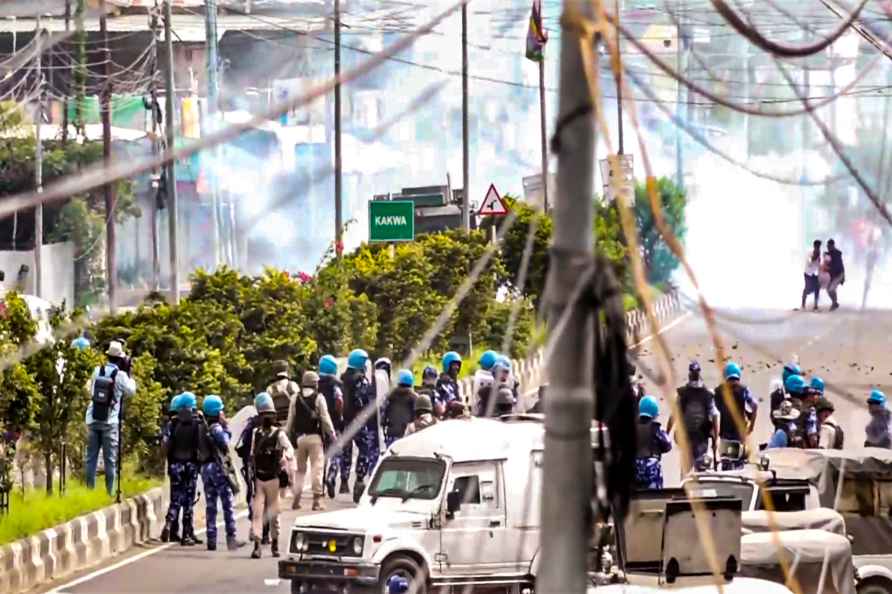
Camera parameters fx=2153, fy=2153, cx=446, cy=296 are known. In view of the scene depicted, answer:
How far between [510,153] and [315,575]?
7930 cm

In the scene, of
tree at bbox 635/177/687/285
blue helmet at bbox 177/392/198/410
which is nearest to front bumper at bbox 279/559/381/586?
blue helmet at bbox 177/392/198/410

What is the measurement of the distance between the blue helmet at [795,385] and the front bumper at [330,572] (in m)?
6.71

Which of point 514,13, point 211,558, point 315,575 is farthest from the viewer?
point 514,13

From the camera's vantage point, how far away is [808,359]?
43594mm

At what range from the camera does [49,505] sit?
1958 centimetres

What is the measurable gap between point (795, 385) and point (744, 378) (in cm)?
1812

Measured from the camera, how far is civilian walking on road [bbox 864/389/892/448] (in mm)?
20672

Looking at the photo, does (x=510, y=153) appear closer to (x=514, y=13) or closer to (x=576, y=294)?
(x=514, y=13)

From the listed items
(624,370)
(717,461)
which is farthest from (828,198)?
(624,370)

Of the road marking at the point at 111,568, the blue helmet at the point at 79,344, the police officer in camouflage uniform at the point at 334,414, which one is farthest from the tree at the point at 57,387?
the police officer in camouflage uniform at the point at 334,414

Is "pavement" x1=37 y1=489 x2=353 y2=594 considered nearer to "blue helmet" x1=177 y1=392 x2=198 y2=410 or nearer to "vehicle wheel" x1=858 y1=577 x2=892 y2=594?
"blue helmet" x1=177 y1=392 x2=198 y2=410

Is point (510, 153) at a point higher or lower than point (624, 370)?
higher

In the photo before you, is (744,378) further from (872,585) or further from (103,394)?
(872,585)

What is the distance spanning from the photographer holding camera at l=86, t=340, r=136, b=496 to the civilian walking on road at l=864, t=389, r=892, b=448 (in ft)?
23.9
